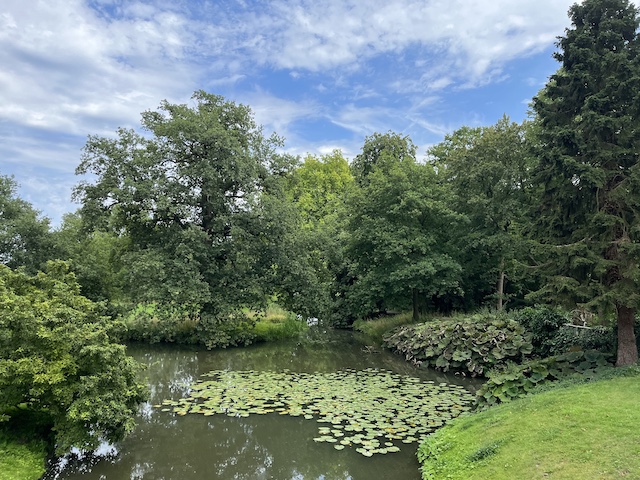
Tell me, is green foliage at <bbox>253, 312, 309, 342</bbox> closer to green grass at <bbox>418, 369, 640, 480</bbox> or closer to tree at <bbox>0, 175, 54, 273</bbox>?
tree at <bbox>0, 175, 54, 273</bbox>

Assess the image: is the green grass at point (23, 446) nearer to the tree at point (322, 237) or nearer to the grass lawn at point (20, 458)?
the grass lawn at point (20, 458)

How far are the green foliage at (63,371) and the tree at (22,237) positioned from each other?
43.7 feet

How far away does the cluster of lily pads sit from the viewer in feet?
26.5

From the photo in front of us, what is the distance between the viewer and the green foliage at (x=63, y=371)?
20.6ft

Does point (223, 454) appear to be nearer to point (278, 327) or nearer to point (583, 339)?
point (583, 339)

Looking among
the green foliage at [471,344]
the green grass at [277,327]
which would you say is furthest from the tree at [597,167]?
the green grass at [277,327]

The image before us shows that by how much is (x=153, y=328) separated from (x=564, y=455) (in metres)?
18.3

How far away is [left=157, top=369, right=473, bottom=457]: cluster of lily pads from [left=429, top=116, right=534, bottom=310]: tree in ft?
28.4

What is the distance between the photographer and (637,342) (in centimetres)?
998

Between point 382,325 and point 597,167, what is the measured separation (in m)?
13.9

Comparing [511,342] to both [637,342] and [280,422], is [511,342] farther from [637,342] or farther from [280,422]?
[280,422]

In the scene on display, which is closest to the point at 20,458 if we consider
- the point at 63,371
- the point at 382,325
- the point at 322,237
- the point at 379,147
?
the point at 63,371

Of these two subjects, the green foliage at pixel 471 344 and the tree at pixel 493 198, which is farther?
the tree at pixel 493 198

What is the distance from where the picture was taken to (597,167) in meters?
9.30
